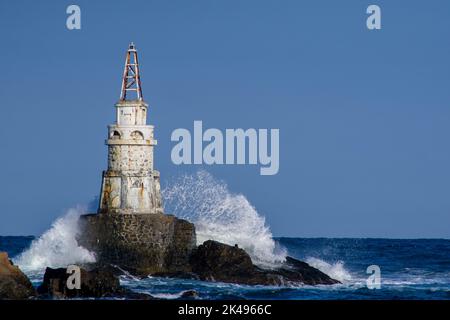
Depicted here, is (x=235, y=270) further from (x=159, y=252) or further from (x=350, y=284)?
(x=350, y=284)

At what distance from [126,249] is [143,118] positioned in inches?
204

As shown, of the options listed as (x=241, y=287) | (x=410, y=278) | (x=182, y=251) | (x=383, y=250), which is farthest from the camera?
(x=383, y=250)

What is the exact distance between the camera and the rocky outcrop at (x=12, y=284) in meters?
47.0

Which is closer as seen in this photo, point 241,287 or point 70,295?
point 70,295

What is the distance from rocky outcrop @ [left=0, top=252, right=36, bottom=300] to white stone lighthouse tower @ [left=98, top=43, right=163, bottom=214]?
8.57 meters

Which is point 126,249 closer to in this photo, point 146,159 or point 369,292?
point 146,159

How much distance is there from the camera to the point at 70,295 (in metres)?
48.9

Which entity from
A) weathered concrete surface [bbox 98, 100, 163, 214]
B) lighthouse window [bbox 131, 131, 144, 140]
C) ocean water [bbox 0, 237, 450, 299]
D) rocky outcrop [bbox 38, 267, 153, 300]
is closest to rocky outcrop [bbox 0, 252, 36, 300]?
rocky outcrop [bbox 38, 267, 153, 300]

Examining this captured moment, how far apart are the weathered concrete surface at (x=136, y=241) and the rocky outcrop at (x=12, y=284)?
7.56 metres

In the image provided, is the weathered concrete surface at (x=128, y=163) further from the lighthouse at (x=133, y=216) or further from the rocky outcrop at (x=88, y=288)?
the rocky outcrop at (x=88, y=288)

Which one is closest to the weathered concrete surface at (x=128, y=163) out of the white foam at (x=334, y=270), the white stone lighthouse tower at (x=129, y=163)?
the white stone lighthouse tower at (x=129, y=163)

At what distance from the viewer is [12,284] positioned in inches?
1859

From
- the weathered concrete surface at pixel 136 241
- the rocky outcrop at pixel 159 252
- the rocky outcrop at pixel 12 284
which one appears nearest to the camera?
the rocky outcrop at pixel 12 284
